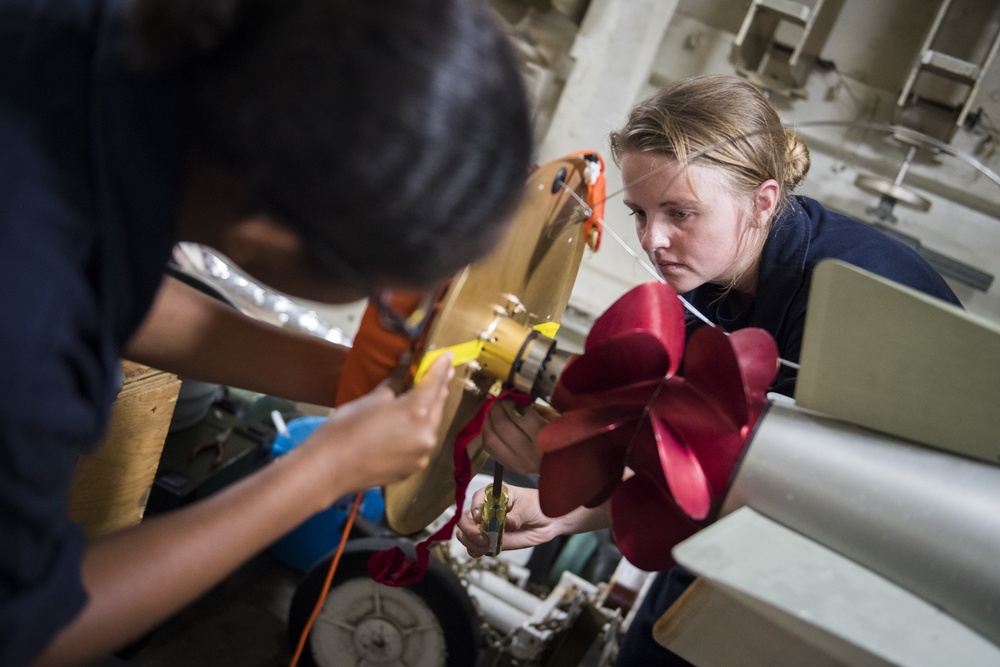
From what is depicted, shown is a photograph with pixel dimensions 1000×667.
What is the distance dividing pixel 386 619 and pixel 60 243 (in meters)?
1.36

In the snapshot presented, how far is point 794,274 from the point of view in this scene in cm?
113

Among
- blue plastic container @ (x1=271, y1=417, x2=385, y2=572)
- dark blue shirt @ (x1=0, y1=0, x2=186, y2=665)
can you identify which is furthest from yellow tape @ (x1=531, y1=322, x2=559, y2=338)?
blue plastic container @ (x1=271, y1=417, x2=385, y2=572)

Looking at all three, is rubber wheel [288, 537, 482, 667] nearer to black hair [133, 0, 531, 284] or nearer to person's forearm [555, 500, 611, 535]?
person's forearm [555, 500, 611, 535]

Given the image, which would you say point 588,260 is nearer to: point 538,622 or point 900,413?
point 538,622

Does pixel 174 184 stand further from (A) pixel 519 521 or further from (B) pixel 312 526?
(B) pixel 312 526

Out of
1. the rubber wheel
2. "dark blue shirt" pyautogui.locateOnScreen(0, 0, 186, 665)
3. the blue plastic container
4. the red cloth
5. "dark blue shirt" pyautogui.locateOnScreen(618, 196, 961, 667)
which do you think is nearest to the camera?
"dark blue shirt" pyautogui.locateOnScreen(0, 0, 186, 665)

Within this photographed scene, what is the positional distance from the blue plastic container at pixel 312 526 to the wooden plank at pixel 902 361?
1.42 meters

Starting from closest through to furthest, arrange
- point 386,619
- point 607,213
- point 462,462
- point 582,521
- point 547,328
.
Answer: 1. point 462,462
2. point 547,328
3. point 582,521
4. point 386,619
5. point 607,213

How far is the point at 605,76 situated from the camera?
8.20ft

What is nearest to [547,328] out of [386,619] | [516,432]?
[516,432]

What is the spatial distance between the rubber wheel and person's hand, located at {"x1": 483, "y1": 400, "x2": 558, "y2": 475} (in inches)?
32.1

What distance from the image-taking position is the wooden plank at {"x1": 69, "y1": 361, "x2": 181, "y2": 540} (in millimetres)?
1044

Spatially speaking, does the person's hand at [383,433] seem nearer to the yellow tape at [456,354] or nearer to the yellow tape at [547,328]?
the yellow tape at [456,354]

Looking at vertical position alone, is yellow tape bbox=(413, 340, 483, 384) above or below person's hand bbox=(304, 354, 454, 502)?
above
